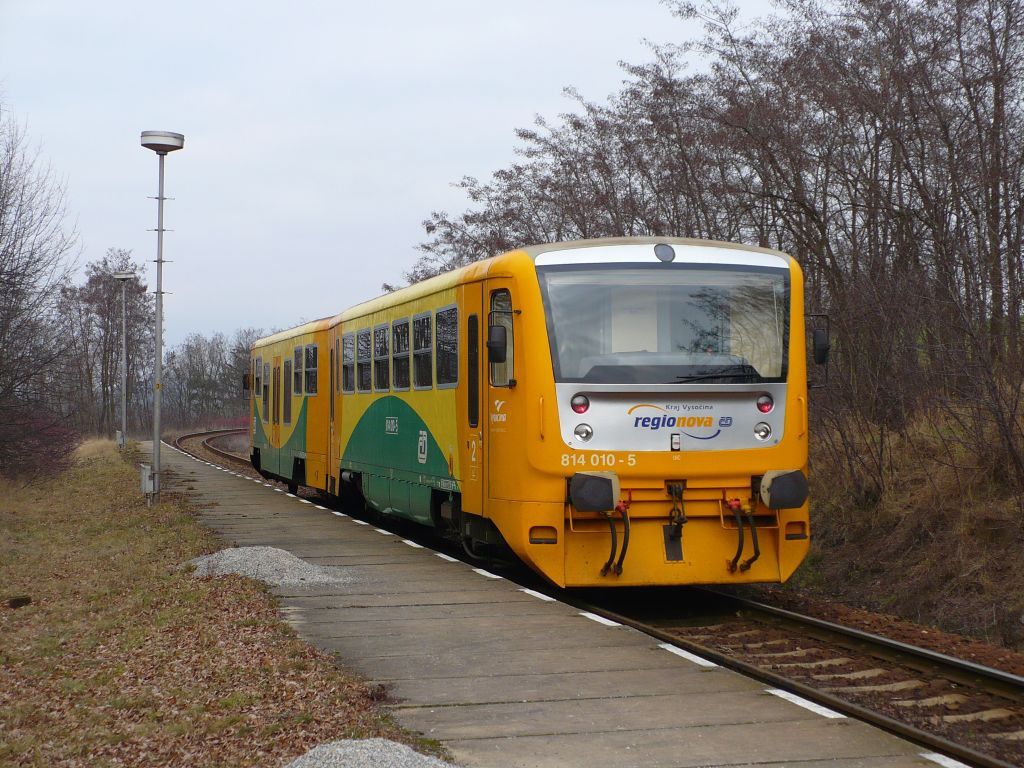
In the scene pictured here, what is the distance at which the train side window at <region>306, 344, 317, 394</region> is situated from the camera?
20.9 meters

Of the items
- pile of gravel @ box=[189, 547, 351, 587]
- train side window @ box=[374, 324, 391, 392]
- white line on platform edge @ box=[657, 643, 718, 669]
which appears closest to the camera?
white line on platform edge @ box=[657, 643, 718, 669]

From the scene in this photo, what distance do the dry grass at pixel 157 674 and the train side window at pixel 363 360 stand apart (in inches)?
122

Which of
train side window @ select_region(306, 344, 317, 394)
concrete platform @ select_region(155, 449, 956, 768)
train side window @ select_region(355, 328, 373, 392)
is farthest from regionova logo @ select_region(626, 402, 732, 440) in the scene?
train side window @ select_region(306, 344, 317, 394)

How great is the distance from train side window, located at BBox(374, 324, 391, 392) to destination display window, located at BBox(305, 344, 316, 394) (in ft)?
14.8

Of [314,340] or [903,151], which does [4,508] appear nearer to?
[314,340]

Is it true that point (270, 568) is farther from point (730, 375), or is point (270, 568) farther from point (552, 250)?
point (730, 375)

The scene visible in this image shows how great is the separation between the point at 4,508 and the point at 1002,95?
18.4 m

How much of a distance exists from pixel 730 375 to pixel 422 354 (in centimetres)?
456

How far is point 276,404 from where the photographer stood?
24.8m

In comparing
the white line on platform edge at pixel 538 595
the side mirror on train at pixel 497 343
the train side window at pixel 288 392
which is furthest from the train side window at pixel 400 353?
the train side window at pixel 288 392

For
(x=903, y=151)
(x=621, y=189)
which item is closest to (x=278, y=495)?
(x=621, y=189)

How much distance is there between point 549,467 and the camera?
1038cm

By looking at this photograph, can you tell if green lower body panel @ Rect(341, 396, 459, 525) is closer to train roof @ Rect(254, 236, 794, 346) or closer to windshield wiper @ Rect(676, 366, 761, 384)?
train roof @ Rect(254, 236, 794, 346)

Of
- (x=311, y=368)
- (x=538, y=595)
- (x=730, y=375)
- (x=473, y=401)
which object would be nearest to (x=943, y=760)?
(x=730, y=375)
